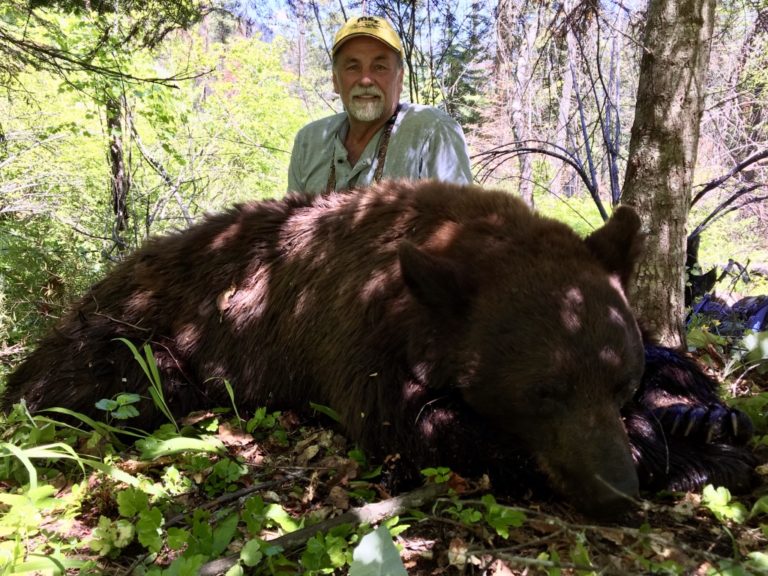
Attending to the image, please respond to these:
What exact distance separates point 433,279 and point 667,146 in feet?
6.93

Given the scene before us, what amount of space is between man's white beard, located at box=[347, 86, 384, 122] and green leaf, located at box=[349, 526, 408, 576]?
367cm

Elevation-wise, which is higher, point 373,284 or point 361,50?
point 361,50

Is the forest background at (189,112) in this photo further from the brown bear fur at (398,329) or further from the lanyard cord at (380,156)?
the brown bear fur at (398,329)

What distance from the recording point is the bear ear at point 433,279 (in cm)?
209

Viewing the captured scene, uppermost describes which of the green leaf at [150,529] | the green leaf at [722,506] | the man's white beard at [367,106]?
the man's white beard at [367,106]

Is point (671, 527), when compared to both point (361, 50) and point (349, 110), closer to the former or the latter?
point (349, 110)

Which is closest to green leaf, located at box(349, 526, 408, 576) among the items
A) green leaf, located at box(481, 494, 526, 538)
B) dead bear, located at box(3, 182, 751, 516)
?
green leaf, located at box(481, 494, 526, 538)

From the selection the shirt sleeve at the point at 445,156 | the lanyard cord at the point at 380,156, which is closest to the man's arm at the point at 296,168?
the lanyard cord at the point at 380,156

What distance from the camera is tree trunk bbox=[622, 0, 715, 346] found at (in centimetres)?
328

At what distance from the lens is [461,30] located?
687 centimetres

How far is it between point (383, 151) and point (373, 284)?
217cm

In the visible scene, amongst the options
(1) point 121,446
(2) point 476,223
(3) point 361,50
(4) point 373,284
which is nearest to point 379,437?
(4) point 373,284

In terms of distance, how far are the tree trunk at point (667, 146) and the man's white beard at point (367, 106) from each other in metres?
1.97

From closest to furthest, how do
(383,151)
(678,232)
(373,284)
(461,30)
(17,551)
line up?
(17,551) → (373,284) → (678,232) → (383,151) → (461,30)
